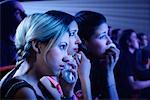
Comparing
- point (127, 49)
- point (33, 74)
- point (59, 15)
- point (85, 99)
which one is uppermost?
point (59, 15)

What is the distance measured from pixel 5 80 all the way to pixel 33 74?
213 millimetres

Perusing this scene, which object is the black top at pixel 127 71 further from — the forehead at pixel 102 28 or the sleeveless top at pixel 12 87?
the sleeveless top at pixel 12 87

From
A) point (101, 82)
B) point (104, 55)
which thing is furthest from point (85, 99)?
point (104, 55)

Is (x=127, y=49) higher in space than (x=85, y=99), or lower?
higher

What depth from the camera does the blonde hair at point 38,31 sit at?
2586 millimetres

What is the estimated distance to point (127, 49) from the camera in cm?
261

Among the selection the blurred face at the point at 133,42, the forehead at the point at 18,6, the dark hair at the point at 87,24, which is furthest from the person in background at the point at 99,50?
the forehead at the point at 18,6

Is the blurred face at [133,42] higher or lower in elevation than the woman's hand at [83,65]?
higher

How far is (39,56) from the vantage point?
8.57 feet

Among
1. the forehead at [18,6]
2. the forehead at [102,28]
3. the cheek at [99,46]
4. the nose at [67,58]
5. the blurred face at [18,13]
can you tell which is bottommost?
the nose at [67,58]

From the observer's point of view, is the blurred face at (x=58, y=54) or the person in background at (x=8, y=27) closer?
the blurred face at (x=58, y=54)

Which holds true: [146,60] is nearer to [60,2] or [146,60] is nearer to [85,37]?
[85,37]

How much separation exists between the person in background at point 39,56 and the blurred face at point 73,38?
0.09 feet

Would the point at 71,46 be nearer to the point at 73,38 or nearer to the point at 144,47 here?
the point at 73,38
